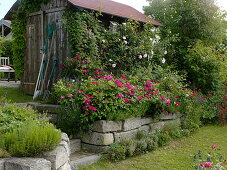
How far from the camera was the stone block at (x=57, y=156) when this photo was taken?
3152mm

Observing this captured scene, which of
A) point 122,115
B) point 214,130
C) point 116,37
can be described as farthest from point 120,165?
point 116,37

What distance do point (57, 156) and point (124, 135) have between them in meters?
2.35

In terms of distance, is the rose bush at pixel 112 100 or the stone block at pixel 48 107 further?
the stone block at pixel 48 107

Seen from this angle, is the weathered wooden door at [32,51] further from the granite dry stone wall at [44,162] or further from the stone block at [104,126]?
the granite dry stone wall at [44,162]

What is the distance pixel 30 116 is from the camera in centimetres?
418

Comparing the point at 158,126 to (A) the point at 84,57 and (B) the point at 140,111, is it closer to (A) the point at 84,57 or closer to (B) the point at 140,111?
(B) the point at 140,111

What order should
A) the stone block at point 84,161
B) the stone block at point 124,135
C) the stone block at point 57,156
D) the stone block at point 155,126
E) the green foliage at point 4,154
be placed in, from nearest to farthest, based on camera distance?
1. the green foliage at point 4,154
2. the stone block at point 57,156
3. the stone block at point 84,161
4. the stone block at point 124,135
5. the stone block at point 155,126

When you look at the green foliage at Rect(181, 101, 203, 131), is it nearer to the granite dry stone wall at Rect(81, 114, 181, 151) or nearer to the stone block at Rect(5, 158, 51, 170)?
the granite dry stone wall at Rect(81, 114, 181, 151)

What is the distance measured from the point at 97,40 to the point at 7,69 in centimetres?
478

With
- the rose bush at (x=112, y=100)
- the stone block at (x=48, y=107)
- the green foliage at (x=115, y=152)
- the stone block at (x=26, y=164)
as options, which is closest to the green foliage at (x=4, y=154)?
the stone block at (x=26, y=164)

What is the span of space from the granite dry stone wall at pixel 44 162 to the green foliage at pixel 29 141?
0.10 m

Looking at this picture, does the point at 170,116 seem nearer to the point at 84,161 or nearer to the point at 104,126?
the point at 104,126

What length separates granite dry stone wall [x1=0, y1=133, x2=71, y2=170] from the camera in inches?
113

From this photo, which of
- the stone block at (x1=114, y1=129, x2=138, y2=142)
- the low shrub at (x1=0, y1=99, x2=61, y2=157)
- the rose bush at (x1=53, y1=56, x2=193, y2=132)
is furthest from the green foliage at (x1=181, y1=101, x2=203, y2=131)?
the low shrub at (x1=0, y1=99, x2=61, y2=157)
